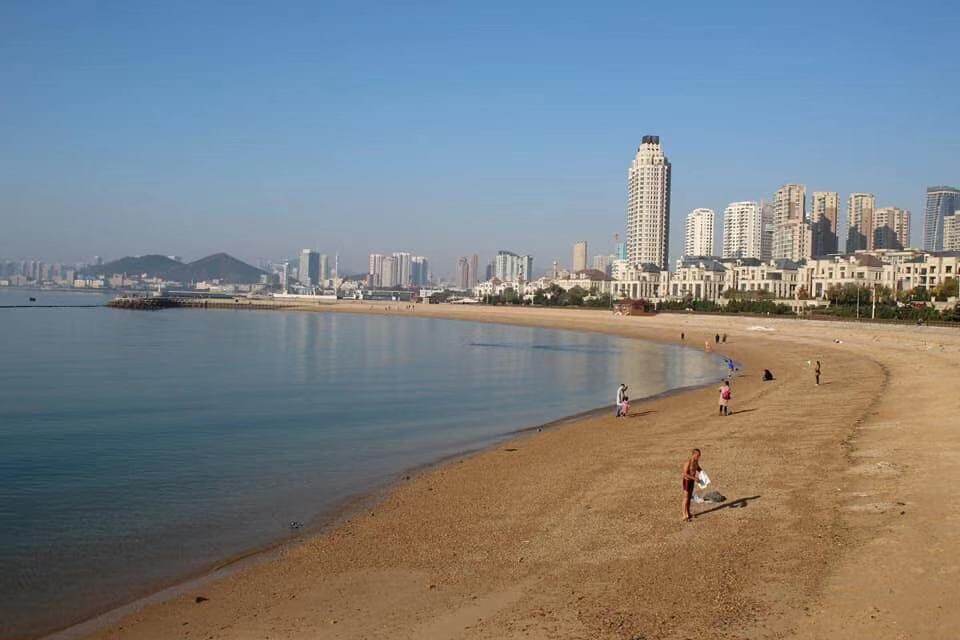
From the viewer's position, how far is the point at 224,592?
9.37m

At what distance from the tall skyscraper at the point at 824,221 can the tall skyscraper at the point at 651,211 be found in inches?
1272

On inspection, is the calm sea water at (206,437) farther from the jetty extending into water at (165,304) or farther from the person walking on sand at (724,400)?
the jetty extending into water at (165,304)

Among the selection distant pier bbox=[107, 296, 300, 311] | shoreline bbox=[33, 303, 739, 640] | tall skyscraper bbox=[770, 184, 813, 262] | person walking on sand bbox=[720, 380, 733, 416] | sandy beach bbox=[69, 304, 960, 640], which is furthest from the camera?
tall skyscraper bbox=[770, 184, 813, 262]

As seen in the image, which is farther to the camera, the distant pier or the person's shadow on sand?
the distant pier

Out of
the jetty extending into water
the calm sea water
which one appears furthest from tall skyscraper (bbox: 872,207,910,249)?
the calm sea water

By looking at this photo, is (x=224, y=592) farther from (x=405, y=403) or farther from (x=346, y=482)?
(x=405, y=403)

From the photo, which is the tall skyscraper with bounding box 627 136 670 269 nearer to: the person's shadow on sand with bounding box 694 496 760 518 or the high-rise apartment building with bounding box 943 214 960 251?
the high-rise apartment building with bounding box 943 214 960 251

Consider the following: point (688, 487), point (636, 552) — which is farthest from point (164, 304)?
point (636, 552)

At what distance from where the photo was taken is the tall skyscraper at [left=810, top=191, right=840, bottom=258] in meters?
179

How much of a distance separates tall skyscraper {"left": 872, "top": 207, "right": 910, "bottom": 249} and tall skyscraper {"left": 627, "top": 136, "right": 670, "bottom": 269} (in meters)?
49.0

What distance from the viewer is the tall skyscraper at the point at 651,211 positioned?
18238cm

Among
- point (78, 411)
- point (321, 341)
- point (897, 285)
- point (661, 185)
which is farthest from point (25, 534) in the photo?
point (661, 185)

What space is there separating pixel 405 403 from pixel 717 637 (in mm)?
20500

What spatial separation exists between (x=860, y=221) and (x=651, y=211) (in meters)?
50.5
